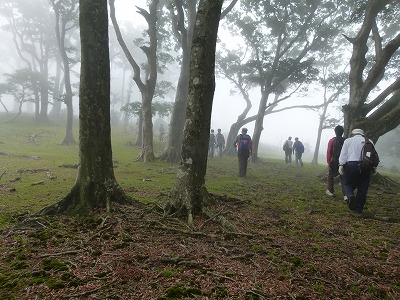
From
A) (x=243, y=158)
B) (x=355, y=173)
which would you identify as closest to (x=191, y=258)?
(x=355, y=173)

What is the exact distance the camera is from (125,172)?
10.6 metres

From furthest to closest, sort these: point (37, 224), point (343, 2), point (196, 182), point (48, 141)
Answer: point (48, 141) → point (343, 2) → point (196, 182) → point (37, 224)

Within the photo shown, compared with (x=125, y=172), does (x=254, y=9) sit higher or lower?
higher

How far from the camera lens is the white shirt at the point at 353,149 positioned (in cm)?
604

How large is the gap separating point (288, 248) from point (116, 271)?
2.30 meters

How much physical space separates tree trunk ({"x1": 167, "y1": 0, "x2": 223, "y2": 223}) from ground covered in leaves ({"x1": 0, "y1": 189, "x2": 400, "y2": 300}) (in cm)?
47

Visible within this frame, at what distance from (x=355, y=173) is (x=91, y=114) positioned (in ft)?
19.0

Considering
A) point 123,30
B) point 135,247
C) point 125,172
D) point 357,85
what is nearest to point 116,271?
point 135,247

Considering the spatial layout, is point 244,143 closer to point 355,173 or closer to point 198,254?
point 355,173

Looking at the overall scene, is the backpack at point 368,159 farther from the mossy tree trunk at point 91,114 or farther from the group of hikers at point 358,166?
the mossy tree trunk at point 91,114

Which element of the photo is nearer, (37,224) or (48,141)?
(37,224)

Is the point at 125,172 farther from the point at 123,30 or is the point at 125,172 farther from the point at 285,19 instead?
the point at 123,30

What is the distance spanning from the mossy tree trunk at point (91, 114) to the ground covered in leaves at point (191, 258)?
44 cm

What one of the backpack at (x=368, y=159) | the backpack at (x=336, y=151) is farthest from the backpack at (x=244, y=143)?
the backpack at (x=368, y=159)
